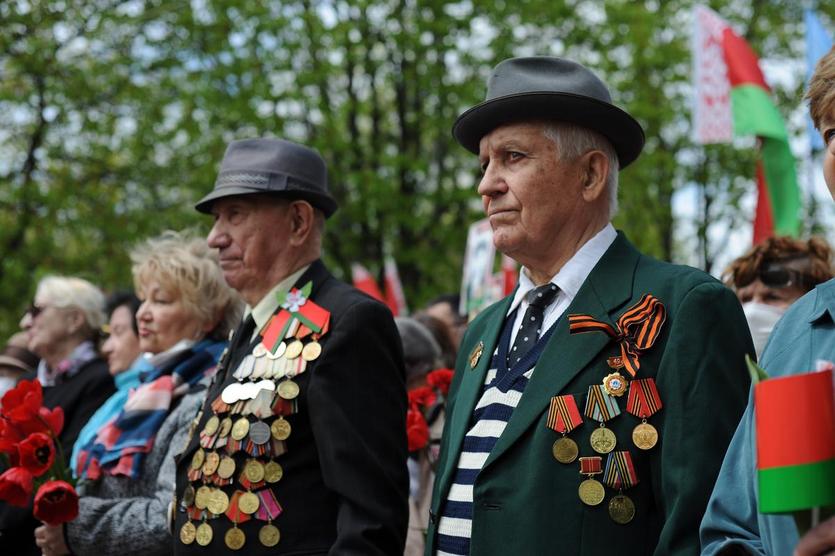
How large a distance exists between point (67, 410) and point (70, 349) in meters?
0.76

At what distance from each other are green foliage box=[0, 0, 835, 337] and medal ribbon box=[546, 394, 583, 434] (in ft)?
38.5

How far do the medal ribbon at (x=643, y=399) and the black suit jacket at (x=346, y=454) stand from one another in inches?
38.9

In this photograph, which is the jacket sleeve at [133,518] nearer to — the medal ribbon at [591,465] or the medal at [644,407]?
the medal ribbon at [591,465]

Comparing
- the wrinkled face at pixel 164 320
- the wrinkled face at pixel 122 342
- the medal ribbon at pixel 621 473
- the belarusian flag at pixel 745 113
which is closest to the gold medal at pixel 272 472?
the medal ribbon at pixel 621 473

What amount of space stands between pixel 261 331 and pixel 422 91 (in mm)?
13626

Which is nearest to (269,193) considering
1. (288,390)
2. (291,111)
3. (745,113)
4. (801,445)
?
(288,390)

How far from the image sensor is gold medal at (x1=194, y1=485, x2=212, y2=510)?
11.5 ft

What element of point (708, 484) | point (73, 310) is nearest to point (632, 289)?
point (708, 484)

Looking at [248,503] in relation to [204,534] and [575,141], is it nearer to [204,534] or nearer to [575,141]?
[204,534]

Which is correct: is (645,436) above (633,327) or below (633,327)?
below

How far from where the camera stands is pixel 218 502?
3453 mm

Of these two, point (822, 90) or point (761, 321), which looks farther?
point (761, 321)

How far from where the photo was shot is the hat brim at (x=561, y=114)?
3014mm

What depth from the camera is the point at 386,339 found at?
3.55 metres
